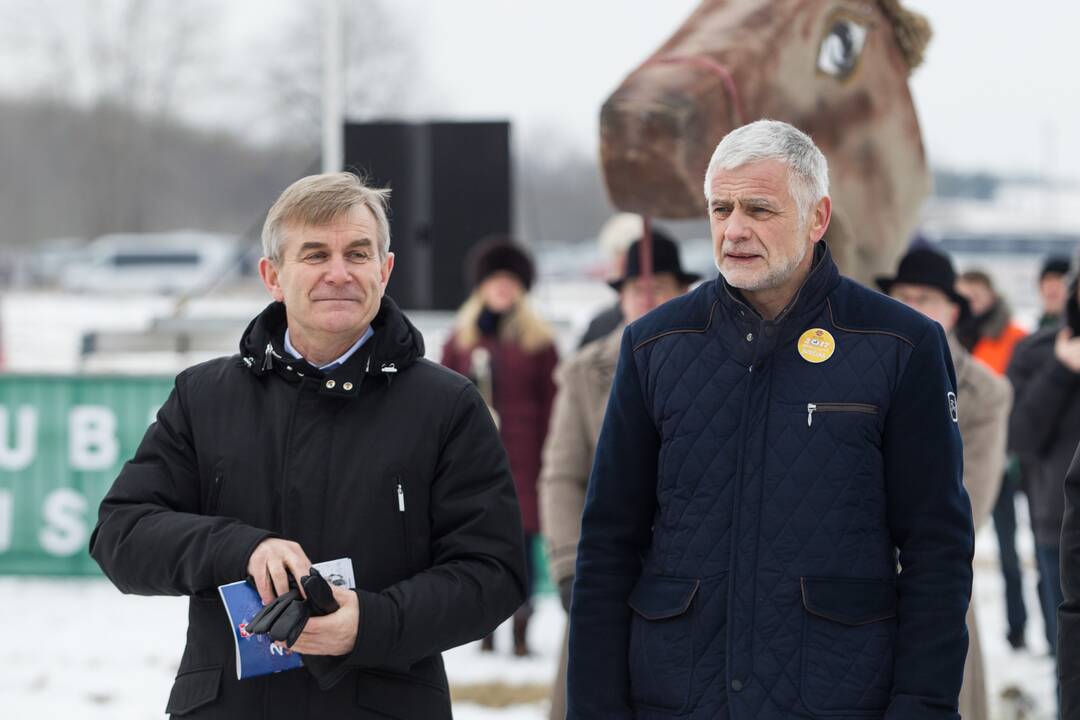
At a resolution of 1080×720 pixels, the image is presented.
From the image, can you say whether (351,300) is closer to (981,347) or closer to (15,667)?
(15,667)

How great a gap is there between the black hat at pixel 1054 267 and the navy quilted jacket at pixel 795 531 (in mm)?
6261

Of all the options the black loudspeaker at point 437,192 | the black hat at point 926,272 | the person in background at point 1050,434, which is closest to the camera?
the black hat at point 926,272

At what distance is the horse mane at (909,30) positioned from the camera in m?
4.22

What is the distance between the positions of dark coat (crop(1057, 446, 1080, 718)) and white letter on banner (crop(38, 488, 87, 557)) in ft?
23.9

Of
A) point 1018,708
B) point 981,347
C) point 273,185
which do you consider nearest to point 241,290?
point 273,185

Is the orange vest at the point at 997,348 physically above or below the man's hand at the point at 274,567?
below

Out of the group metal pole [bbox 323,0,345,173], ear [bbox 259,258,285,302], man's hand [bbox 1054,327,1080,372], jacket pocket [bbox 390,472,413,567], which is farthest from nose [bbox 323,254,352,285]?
metal pole [bbox 323,0,345,173]

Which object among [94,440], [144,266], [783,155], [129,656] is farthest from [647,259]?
[144,266]

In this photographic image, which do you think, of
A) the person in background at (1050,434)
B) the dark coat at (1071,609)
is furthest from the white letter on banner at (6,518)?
the dark coat at (1071,609)

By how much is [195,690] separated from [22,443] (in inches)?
259

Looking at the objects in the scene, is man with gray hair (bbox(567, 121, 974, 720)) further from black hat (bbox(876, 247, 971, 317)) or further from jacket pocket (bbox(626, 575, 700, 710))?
black hat (bbox(876, 247, 971, 317))

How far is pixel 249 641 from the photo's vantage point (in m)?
2.48

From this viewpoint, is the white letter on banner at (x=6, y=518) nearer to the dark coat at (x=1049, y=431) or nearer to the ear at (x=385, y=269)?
the dark coat at (x=1049, y=431)

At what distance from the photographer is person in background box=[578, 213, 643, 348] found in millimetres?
6004
